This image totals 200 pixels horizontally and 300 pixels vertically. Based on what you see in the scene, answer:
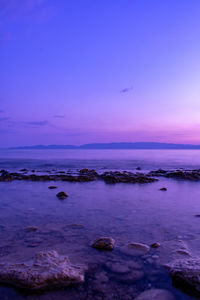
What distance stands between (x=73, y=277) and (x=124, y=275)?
0.82 meters

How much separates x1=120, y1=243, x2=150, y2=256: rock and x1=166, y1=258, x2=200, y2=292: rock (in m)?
0.65

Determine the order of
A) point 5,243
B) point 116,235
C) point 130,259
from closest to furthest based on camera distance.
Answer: point 130,259
point 5,243
point 116,235

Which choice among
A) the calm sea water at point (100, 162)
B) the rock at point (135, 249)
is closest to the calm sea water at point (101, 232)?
the rock at point (135, 249)

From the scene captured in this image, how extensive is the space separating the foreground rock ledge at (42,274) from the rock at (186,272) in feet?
4.86

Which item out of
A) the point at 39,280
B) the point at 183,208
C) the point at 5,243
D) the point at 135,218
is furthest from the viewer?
the point at 183,208

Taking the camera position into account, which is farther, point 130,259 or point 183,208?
point 183,208

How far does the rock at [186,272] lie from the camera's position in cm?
323

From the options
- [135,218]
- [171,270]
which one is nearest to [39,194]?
[135,218]

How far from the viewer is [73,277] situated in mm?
3391

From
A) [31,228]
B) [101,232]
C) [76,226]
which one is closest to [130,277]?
[101,232]

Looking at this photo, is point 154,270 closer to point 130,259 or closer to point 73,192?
point 130,259

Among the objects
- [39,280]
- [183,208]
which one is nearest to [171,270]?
[39,280]

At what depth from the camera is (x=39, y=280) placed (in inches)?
127

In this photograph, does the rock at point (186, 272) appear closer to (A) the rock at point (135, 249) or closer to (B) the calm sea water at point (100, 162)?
(A) the rock at point (135, 249)
